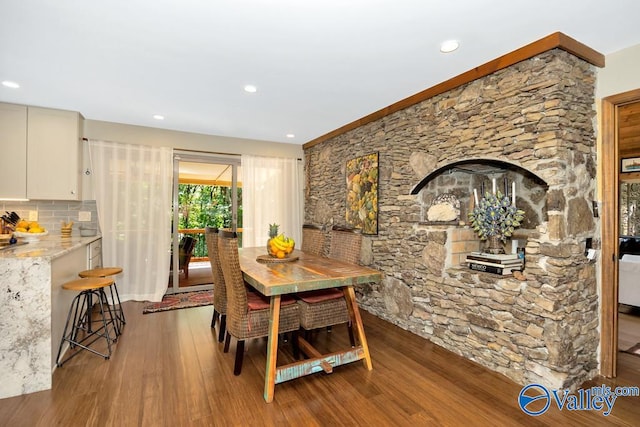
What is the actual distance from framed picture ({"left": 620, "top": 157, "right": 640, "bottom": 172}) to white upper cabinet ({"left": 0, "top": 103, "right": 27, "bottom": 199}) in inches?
335

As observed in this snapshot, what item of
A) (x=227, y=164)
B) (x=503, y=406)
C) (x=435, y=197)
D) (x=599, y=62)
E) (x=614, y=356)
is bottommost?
(x=503, y=406)

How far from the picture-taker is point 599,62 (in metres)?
2.31

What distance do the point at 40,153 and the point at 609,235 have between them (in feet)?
18.9

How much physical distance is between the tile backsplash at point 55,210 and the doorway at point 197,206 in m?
1.05

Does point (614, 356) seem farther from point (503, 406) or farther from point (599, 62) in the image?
point (599, 62)

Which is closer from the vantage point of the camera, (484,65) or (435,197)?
(484,65)

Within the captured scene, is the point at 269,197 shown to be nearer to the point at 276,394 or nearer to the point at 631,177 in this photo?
the point at 276,394

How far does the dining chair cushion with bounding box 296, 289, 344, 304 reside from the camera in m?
2.59

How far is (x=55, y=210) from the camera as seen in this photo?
396 centimetres

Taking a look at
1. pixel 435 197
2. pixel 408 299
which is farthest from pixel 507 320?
pixel 435 197

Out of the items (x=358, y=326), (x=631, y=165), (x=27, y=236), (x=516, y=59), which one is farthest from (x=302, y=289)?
(x=631, y=165)

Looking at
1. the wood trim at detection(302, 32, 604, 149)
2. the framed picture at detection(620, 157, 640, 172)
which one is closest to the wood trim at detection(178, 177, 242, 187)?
the wood trim at detection(302, 32, 604, 149)

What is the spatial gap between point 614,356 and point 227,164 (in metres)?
5.05

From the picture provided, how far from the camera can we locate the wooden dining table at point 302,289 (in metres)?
2.07
